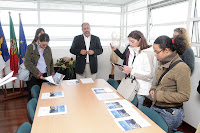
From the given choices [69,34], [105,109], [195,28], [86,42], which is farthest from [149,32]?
[105,109]

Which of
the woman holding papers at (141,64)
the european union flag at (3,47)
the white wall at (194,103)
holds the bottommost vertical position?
the white wall at (194,103)

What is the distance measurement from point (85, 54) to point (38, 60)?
40.0 inches

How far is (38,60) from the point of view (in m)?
2.60

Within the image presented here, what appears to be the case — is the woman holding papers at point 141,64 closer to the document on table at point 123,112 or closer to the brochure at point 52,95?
the document on table at point 123,112

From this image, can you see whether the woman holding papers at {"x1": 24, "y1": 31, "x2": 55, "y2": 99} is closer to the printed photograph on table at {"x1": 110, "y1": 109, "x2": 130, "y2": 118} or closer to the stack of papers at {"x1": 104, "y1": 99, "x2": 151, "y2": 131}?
the stack of papers at {"x1": 104, "y1": 99, "x2": 151, "y2": 131}

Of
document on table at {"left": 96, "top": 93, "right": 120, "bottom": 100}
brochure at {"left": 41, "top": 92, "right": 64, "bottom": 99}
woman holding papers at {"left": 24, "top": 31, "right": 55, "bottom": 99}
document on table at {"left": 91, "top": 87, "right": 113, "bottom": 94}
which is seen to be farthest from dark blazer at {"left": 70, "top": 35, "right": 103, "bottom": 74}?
document on table at {"left": 96, "top": 93, "right": 120, "bottom": 100}

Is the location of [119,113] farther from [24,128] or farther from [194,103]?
[194,103]

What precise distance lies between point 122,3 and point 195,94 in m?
3.66

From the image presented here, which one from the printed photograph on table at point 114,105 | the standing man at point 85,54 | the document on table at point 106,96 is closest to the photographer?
the printed photograph on table at point 114,105

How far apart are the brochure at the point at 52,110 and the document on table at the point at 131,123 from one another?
22.6 inches

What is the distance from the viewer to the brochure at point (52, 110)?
5.15 feet

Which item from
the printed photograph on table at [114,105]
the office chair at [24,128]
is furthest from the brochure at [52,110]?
the printed photograph on table at [114,105]

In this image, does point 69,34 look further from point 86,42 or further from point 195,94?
point 195,94

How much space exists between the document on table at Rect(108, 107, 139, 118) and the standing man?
1818 millimetres
